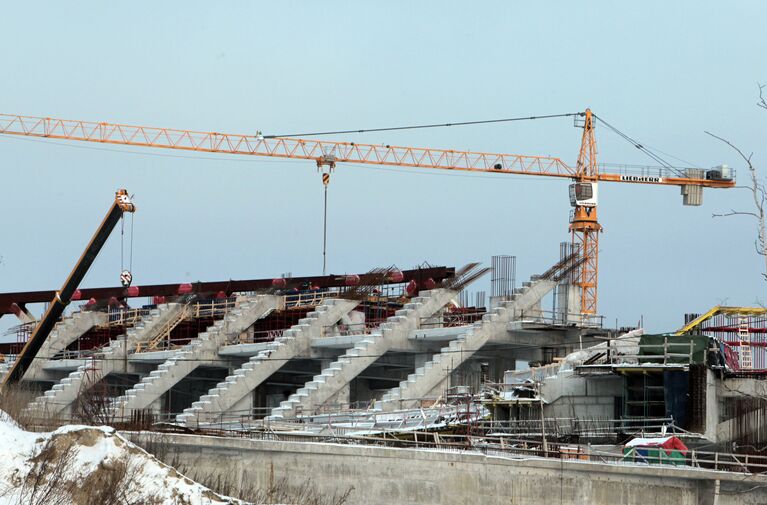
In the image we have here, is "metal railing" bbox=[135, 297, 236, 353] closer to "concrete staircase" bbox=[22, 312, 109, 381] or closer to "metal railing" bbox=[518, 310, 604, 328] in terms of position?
"concrete staircase" bbox=[22, 312, 109, 381]

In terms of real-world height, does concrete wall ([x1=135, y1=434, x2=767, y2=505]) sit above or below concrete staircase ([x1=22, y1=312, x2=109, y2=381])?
below

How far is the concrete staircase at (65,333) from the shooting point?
72938 mm

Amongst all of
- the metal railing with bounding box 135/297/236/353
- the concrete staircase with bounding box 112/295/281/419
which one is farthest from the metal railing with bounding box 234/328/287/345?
the metal railing with bounding box 135/297/236/353

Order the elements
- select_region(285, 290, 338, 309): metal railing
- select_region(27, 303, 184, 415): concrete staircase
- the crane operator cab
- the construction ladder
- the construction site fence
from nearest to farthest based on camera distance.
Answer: the construction site fence
the construction ladder
select_region(27, 303, 184, 415): concrete staircase
select_region(285, 290, 338, 309): metal railing
the crane operator cab

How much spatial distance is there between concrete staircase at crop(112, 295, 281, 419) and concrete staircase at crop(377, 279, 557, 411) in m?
11.1

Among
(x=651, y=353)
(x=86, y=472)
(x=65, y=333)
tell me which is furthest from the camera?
(x=65, y=333)

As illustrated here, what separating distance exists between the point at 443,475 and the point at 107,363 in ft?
109

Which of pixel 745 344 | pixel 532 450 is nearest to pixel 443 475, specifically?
pixel 532 450

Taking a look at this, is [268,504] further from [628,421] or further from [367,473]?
[628,421]

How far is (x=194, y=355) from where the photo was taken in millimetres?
62125

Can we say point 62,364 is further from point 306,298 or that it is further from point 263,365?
point 263,365

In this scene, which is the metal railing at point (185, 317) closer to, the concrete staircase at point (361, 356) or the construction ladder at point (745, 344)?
the concrete staircase at point (361, 356)

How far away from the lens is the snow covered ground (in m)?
32.9

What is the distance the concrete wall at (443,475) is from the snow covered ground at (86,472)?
3.89 metres
